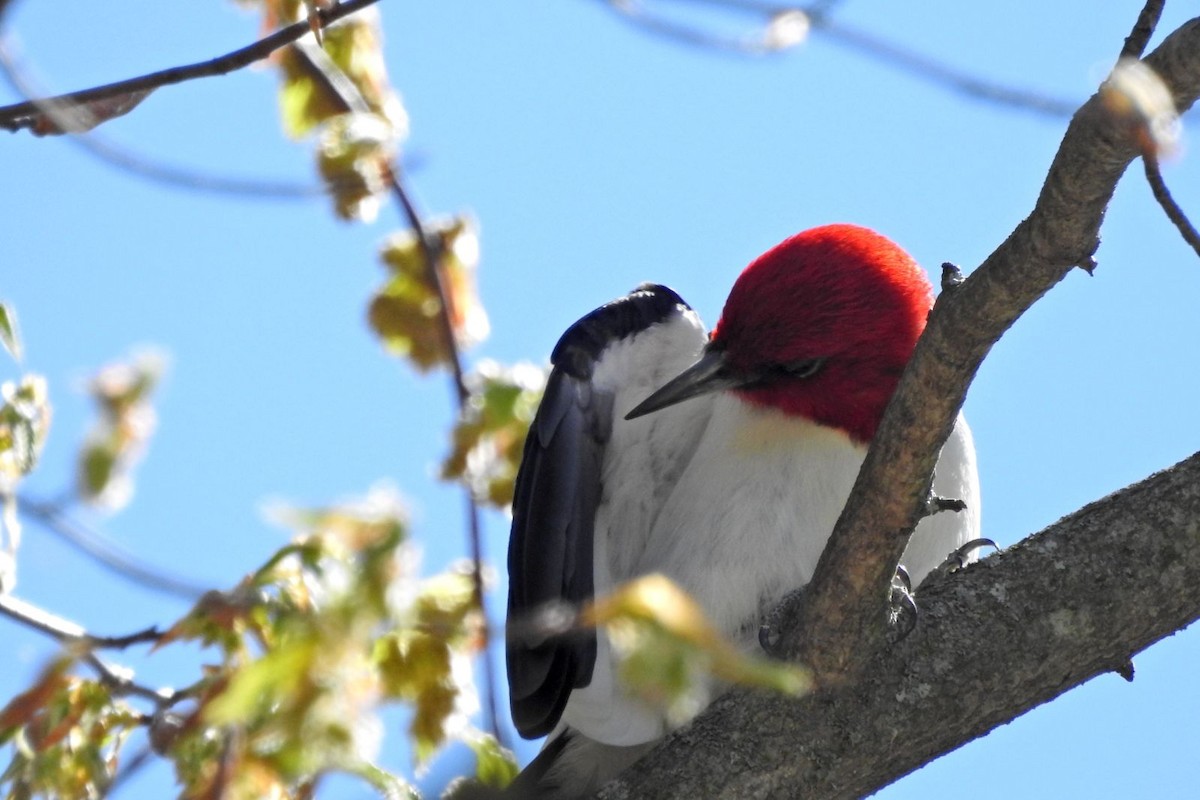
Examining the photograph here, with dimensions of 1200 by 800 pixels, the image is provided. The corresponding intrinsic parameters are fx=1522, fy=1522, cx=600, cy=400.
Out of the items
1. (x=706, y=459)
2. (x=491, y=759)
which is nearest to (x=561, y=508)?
(x=706, y=459)

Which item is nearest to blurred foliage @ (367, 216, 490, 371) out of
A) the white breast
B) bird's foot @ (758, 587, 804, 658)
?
the white breast

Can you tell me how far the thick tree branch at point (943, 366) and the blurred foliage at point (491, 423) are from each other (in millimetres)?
1141

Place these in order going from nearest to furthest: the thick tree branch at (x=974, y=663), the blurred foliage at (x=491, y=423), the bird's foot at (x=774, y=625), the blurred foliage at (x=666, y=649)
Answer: the blurred foliage at (x=666, y=649) < the thick tree branch at (x=974, y=663) < the bird's foot at (x=774, y=625) < the blurred foliage at (x=491, y=423)

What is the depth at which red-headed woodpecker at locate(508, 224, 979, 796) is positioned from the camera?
439 cm

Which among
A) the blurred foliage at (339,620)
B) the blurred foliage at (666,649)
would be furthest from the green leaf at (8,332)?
the blurred foliage at (666,649)

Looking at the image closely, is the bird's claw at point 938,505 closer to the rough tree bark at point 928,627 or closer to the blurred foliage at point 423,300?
the rough tree bark at point 928,627

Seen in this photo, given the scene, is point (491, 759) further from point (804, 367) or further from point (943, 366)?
point (804, 367)

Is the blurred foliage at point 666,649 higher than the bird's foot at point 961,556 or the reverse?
the reverse

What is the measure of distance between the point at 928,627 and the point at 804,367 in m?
1.01

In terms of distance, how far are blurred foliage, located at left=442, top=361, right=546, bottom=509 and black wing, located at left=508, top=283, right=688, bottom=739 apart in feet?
0.27

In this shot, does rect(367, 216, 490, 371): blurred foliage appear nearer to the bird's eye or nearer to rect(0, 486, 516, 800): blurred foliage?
the bird's eye

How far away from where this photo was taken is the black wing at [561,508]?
13.8 ft

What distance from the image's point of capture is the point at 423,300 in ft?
16.1

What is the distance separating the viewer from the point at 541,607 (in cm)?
423
